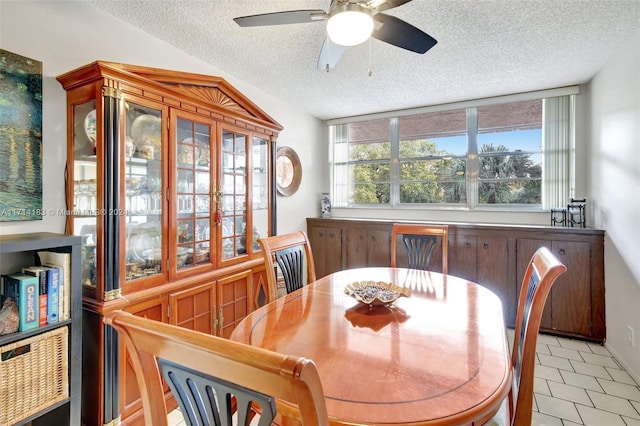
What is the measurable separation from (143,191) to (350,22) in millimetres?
1480

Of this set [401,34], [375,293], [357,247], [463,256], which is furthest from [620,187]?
[357,247]

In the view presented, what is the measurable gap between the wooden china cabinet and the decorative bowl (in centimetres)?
112

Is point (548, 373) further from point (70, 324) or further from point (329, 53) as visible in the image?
point (70, 324)

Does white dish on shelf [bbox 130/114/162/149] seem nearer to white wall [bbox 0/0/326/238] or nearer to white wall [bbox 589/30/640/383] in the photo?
white wall [bbox 0/0/326/238]

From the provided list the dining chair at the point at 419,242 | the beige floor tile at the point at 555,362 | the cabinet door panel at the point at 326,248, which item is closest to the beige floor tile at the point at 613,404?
the beige floor tile at the point at 555,362

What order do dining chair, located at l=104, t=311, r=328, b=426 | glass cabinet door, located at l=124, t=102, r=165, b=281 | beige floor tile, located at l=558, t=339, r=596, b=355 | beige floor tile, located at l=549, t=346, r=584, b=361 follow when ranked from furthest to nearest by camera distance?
beige floor tile, located at l=558, t=339, r=596, b=355, beige floor tile, located at l=549, t=346, r=584, b=361, glass cabinet door, located at l=124, t=102, r=165, b=281, dining chair, located at l=104, t=311, r=328, b=426

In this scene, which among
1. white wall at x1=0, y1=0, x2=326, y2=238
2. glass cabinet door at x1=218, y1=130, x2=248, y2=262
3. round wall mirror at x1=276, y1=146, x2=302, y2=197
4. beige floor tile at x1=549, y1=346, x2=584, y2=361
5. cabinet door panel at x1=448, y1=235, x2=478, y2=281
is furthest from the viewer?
round wall mirror at x1=276, y1=146, x2=302, y2=197

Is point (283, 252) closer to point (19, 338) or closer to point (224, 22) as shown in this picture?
point (19, 338)

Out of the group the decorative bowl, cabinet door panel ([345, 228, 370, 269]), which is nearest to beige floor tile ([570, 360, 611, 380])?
the decorative bowl

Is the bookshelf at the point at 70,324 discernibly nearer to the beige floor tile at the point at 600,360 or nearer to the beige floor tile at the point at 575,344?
the beige floor tile at the point at 600,360

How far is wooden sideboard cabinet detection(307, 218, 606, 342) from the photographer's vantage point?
9.18 feet

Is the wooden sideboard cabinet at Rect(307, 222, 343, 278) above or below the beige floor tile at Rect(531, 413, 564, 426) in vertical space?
above

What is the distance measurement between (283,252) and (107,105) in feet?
4.06

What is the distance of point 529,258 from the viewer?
3051 millimetres
